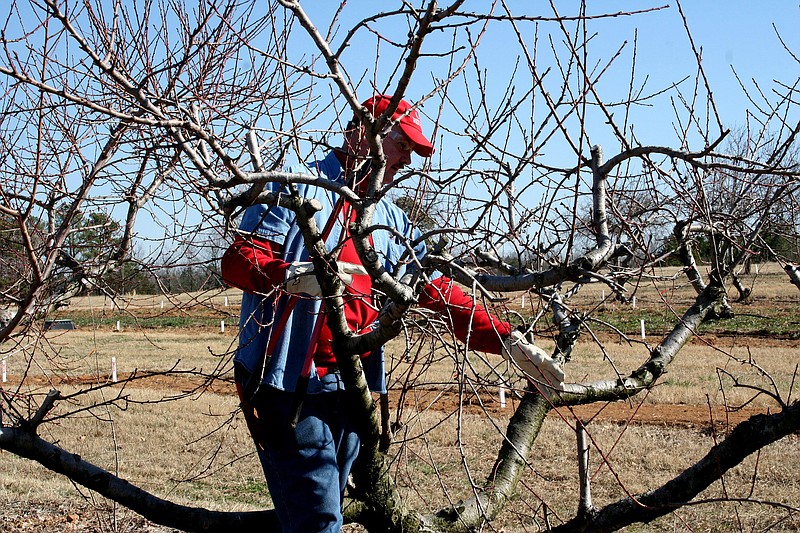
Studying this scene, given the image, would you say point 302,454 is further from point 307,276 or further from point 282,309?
point 307,276

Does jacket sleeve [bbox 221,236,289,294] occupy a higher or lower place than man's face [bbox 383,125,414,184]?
lower

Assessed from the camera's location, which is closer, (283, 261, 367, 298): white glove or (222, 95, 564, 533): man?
(283, 261, 367, 298): white glove

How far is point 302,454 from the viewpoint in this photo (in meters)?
3.08

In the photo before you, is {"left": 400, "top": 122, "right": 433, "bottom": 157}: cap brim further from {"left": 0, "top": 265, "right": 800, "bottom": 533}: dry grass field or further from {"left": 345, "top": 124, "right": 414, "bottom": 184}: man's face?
{"left": 0, "top": 265, "right": 800, "bottom": 533}: dry grass field

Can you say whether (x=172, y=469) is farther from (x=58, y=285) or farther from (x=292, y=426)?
(x=292, y=426)

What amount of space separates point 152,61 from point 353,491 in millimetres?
2055

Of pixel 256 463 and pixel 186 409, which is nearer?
pixel 256 463

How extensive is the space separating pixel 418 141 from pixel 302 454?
1223mm

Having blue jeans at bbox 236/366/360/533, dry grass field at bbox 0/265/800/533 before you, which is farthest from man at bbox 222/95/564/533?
dry grass field at bbox 0/265/800/533

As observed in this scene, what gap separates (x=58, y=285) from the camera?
441 cm

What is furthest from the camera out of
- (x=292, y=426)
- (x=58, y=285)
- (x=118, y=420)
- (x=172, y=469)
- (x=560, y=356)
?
(x=118, y=420)

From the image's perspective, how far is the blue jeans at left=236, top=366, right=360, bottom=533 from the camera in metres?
3.02

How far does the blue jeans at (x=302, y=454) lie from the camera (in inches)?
119

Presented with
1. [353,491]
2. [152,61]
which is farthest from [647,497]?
[152,61]
